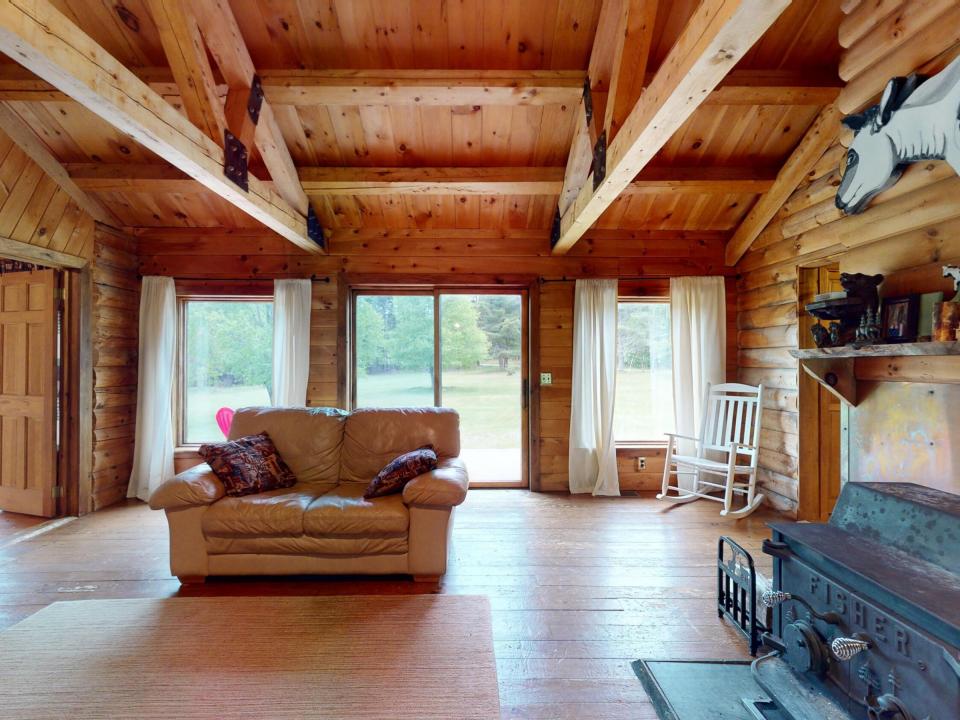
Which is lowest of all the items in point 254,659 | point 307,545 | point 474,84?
point 254,659

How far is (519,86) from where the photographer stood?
2.93 m

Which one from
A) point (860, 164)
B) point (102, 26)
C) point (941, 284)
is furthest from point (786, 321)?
point (102, 26)

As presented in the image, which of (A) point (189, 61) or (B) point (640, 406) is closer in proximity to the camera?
(A) point (189, 61)

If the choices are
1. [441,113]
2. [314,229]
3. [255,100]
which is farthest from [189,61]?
[314,229]

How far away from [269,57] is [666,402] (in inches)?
170

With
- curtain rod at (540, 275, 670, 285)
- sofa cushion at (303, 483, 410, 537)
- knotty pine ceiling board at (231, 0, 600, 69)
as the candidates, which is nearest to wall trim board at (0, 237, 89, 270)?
knotty pine ceiling board at (231, 0, 600, 69)

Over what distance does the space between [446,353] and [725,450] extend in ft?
8.63

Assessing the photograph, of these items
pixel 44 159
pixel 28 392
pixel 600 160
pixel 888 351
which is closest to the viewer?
pixel 888 351

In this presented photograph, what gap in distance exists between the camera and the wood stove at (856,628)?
1143 mm

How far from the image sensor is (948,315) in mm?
1683

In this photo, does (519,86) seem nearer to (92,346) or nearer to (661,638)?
(661,638)

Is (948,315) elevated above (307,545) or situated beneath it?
elevated above

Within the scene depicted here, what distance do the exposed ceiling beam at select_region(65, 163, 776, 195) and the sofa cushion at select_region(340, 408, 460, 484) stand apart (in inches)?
72.7

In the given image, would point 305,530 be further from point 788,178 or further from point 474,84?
point 788,178
